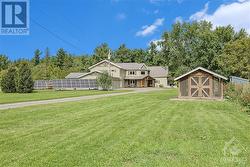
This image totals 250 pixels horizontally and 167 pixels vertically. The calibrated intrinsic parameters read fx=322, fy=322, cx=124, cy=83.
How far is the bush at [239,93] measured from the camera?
67.9ft

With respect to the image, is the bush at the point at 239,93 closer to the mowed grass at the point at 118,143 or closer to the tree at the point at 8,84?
the mowed grass at the point at 118,143

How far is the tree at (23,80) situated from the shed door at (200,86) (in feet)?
87.4

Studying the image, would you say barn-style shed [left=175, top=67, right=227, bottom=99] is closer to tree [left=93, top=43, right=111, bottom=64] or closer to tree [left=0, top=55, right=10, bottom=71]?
tree [left=93, top=43, right=111, bottom=64]

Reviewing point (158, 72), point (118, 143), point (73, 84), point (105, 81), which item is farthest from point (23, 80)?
point (158, 72)

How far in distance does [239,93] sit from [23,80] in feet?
108

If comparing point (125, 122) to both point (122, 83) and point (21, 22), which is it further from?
point (122, 83)

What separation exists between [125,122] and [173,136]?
3.52 metres

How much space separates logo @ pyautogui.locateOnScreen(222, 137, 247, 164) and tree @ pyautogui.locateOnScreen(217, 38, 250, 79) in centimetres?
3764

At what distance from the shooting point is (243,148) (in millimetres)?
8391

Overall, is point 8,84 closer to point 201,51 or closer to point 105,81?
point 105,81

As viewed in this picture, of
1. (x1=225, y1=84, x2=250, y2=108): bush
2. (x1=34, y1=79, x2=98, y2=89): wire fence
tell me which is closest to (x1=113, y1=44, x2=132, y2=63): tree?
(x1=34, y1=79, x2=98, y2=89): wire fence

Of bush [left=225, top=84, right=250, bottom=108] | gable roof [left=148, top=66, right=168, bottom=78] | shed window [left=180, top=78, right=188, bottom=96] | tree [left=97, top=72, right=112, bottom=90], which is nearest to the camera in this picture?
bush [left=225, top=84, right=250, bottom=108]

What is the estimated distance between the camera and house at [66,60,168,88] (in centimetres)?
7525

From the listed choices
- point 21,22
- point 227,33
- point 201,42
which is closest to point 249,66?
point 201,42
